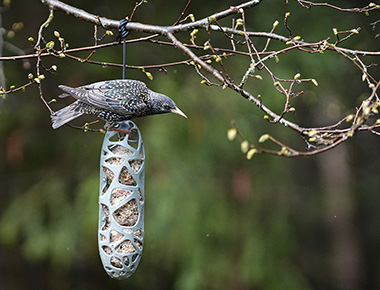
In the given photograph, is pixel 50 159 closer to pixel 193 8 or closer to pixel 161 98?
pixel 193 8

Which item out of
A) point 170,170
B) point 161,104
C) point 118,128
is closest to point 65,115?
point 118,128

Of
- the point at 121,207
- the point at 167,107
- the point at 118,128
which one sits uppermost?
the point at 167,107

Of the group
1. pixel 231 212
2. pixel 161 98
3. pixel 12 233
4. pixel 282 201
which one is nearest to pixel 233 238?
pixel 231 212

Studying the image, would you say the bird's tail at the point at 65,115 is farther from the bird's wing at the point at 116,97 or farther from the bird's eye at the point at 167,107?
the bird's eye at the point at 167,107

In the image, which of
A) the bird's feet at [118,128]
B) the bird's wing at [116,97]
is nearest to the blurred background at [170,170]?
the bird's feet at [118,128]

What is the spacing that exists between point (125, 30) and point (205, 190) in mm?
2672

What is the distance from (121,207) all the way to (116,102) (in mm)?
479

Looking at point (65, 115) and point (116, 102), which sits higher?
point (116, 102)

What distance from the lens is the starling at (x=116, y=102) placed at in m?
2.57

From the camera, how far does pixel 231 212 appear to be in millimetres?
5289

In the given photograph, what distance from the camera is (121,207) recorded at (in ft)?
8.78

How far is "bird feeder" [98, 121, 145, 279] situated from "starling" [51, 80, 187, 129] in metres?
0.11

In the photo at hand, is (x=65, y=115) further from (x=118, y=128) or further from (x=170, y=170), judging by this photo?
(x=170, y=170)

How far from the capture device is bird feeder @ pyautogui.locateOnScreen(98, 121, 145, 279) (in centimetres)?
265
